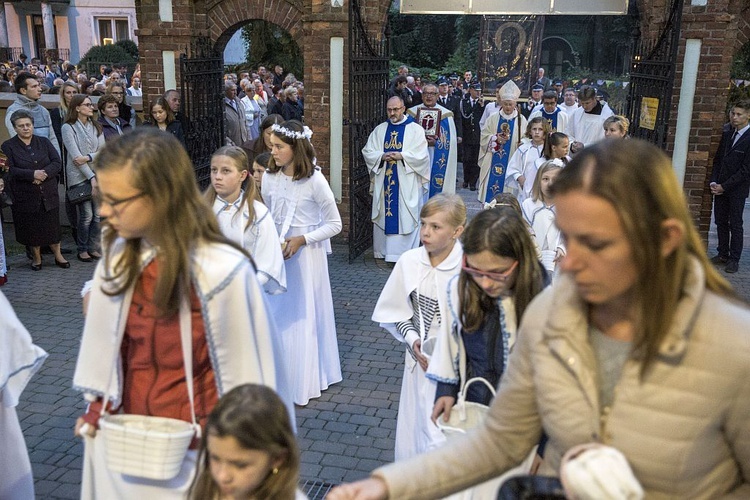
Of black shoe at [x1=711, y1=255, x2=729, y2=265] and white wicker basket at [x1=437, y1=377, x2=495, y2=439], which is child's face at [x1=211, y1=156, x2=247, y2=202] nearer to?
white wicker basket at [x1=437, y1=377, x2=495, y2=439]

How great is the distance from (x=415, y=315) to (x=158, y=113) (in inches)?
280

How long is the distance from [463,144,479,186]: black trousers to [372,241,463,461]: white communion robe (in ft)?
40.5

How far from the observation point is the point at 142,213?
2473mm

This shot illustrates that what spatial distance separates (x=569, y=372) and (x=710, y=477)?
357 mm

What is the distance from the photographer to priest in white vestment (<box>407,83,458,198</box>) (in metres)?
11.4

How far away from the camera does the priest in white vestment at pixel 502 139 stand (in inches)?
469

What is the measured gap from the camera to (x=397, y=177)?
10.1 m

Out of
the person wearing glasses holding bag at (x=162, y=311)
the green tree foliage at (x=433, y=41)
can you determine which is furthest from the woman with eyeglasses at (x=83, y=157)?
the green tree foliage at (x=433, y=41)

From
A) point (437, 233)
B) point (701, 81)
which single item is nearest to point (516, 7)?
point (701, 81)

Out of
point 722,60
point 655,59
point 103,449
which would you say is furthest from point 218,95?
point 103,449

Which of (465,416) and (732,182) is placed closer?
(465,416)

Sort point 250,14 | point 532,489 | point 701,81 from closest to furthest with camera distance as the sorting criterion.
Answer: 1. point 532,489
2. point 701,81
3. point 250,14

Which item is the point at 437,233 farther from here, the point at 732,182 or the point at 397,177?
the point at 732,182

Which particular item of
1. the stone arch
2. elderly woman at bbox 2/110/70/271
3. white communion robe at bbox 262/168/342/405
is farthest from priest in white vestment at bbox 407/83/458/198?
white communion robe at bbox 262/168/342/405
